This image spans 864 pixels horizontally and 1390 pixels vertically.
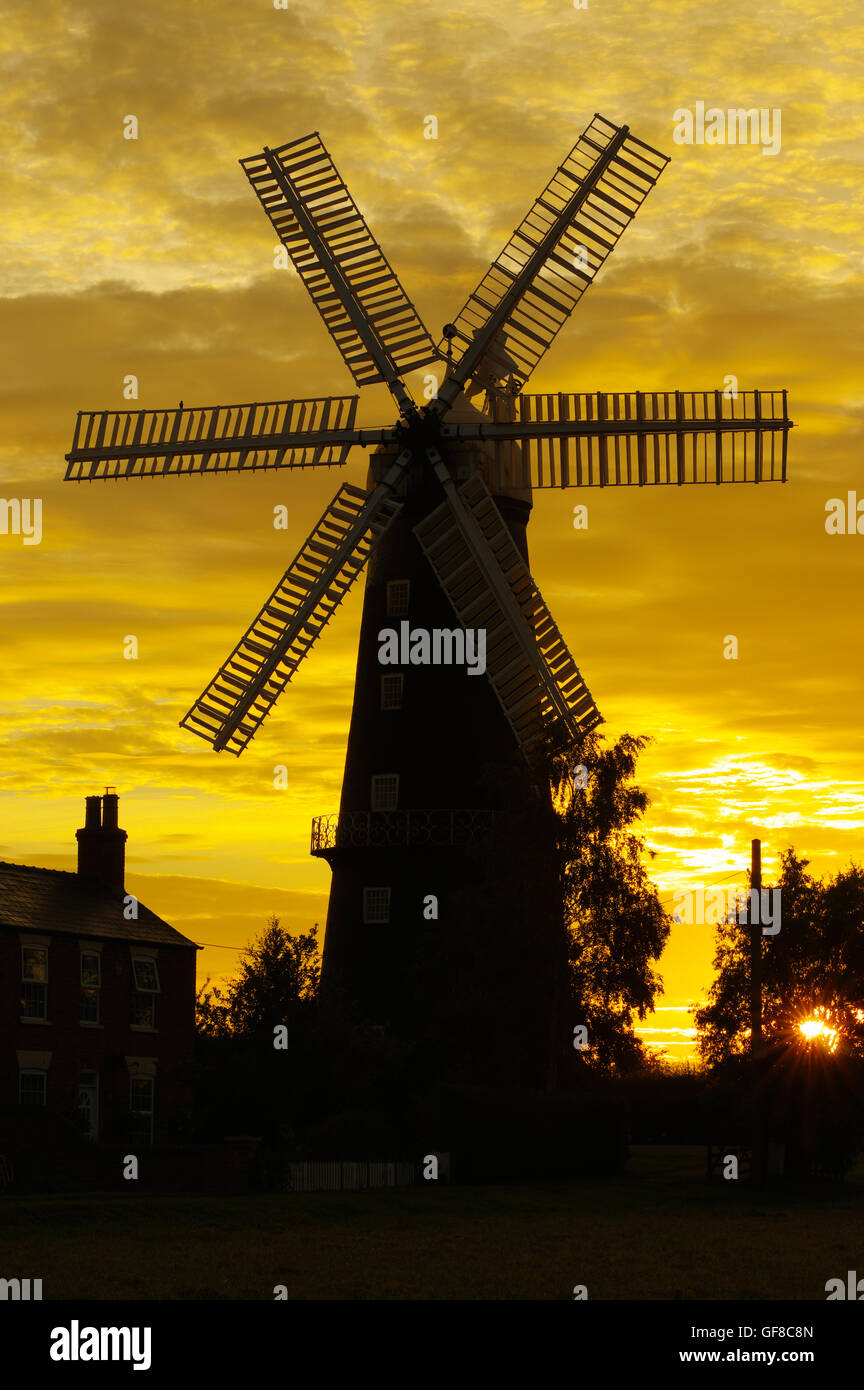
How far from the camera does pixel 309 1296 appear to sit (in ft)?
74.7

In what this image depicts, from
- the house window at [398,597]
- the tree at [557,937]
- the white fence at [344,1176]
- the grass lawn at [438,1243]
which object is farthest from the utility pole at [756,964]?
the house window at [398,597]

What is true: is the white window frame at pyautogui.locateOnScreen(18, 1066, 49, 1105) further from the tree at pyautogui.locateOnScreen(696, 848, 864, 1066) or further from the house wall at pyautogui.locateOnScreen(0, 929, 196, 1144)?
the tree at pyautogui.locateOnScreen(696, 848, 864, 1066)

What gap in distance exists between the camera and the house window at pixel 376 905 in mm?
51938

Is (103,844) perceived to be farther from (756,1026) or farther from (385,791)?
(756,1026)

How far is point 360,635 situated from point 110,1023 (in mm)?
14623

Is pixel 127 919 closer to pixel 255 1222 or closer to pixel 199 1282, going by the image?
pixel 255 1222

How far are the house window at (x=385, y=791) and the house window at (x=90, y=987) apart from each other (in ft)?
37.2

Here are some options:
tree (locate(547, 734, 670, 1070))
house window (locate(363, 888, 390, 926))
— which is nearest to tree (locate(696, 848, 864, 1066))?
tree (locate(547, 734, 670, 1070))

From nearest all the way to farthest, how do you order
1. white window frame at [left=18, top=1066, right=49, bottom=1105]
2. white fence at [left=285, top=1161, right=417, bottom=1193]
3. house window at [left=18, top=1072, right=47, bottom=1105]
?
white fence at [left=285, top=1161, right=417, bottom=1193], white window frame at [left=18, top=1066, right=49, bottom=1105], house window at [left=18, top=1072, right=47, bottom=1105]

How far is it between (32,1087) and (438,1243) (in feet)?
86.6

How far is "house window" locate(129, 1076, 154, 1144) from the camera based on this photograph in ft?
185

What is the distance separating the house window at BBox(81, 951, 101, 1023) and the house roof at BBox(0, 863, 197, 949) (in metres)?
0.79

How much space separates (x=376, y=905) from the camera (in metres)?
52.1
